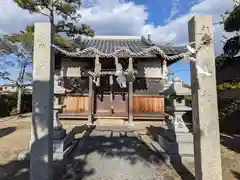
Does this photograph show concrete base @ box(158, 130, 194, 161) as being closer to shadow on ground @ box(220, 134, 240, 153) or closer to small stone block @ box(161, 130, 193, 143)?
small stone block @ box(161, 130, 193, 143)

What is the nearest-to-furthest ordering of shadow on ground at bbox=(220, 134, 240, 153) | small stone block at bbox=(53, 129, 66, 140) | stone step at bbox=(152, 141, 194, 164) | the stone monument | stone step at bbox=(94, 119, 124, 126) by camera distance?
stone step at bbox=(152, 141, 194, 164) < the stone monument < small stone block at bbox=(53, 129, 66, 140) < shadow on ground at bbox=(220, 134, 240, 153) < stone step at bbox=(94, 119, 124, 126)

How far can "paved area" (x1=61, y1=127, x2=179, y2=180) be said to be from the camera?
4113 mm

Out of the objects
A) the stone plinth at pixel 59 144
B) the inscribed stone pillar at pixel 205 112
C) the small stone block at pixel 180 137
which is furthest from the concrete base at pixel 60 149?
the inscribed stone pillar at pixel 205 112

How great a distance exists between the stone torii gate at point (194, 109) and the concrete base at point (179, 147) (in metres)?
1.89

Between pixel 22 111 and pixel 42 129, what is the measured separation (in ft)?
49.0

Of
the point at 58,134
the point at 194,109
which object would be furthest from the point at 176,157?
the point at 58,134

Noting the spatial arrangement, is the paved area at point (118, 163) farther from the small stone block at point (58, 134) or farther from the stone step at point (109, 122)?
the stone step at point (109, 122)

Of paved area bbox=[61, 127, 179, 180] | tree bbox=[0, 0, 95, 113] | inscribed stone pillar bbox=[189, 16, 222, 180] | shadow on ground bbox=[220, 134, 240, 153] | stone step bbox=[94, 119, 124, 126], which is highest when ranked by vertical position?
tree bbox=[0, 0, 95, 113]

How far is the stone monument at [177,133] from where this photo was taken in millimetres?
5285

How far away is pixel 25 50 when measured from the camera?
43.7 ft

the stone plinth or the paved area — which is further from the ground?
the stone plinth

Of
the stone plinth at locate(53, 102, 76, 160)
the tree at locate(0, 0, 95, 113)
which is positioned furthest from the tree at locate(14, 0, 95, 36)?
the stone plinth at locate(53, 102, 76, 160)

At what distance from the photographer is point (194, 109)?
3365 millimetres

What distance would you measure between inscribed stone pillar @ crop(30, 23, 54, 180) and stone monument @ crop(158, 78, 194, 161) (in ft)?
9.65
